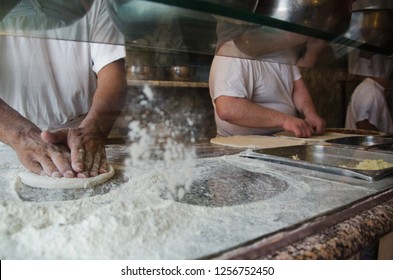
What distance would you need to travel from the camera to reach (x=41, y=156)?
838mm

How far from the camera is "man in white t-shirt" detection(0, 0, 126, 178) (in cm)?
86

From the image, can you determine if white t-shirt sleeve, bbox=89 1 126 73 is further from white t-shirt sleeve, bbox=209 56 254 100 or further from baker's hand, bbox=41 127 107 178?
white t-shirt sleeve, bbox=209 56 254 100

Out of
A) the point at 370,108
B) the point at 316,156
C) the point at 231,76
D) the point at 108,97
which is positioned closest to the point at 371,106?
the point at 370,108

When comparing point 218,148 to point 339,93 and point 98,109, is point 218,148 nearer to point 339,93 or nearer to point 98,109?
point 98,109

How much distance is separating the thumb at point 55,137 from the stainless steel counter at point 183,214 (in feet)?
0.43

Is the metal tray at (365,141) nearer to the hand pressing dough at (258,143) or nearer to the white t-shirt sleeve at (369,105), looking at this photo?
the hand pressing dough at (258,143)

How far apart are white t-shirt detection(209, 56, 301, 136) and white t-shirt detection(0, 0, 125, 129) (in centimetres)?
65

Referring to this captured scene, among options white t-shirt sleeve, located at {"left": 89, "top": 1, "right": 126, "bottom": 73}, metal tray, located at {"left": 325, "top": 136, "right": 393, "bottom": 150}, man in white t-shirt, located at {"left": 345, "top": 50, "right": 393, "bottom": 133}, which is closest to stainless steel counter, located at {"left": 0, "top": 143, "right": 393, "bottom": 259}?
white t-shirt sleeve, located at {"left": 89, "top": 1, "right": 126, "bottom": 73}

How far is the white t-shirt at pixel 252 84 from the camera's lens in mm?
1836

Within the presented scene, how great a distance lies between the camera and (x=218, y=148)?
136 cm

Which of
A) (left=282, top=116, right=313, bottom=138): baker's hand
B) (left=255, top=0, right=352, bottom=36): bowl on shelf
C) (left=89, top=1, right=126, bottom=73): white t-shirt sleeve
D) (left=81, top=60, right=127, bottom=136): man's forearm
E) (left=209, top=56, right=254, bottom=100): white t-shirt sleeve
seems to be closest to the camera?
(left=89, top=1, right=126, bottom=73): white t-shirt sleeve

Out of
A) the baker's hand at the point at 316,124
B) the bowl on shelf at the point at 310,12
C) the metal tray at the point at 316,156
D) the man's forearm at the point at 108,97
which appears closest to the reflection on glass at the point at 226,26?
the bowl on shelf at the point at 310,12

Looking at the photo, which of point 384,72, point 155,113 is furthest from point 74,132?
point 155,113

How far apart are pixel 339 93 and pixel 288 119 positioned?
10.4 feet
